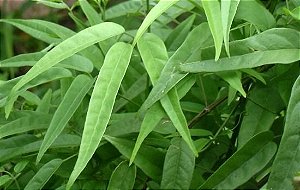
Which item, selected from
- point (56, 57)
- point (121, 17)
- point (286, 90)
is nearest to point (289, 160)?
point (286, 90)

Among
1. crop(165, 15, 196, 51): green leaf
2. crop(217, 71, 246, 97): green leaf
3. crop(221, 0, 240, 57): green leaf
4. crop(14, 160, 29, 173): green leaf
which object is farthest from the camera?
crop(165, 15, 196, 51): green leaf

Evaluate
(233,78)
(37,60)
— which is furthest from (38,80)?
(233,78)

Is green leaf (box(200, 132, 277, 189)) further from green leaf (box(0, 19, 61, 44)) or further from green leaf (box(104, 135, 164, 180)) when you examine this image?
green leaf (box(0, 19, 61, 44))

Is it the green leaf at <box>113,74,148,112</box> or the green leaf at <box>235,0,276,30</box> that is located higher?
the green leaf at <box>235,0,276,30</box>

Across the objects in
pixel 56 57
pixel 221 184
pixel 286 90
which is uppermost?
pixel 56 57

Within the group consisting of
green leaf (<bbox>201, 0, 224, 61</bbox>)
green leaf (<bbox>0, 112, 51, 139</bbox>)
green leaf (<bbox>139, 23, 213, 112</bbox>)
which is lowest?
green leaf (<bbox>0, 112, 51, 139</bbox>)

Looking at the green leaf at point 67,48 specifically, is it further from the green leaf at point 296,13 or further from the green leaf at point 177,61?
the green leaf at point 296,13

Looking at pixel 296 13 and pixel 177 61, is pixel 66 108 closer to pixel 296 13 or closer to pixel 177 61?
pixel 177 61

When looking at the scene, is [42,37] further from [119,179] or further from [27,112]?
[119,179]

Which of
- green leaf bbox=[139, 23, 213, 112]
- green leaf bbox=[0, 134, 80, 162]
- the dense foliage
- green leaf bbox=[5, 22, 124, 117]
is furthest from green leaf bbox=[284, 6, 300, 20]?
green leaf bbox=[0, 134, 80, 162]
